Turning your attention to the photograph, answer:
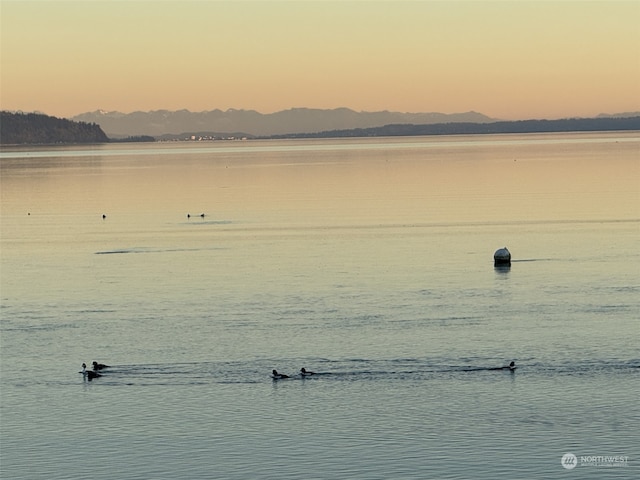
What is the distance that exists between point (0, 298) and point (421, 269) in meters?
36.1

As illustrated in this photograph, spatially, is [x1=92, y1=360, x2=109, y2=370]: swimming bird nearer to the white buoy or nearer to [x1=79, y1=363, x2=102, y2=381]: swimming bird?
[x1=79, y1=363, x2=102, y2=381]: swimming bird

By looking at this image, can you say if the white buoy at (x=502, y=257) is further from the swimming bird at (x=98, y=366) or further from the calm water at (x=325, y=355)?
the swimming bird at (x=98, y=366)

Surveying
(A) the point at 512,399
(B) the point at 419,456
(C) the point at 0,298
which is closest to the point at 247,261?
(C) the point at 0,298

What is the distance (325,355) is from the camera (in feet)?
217

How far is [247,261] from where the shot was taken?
10750cm

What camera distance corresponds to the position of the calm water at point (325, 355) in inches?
1930

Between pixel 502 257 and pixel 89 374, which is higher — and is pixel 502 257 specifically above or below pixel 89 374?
above

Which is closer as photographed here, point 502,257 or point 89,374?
point 89,374

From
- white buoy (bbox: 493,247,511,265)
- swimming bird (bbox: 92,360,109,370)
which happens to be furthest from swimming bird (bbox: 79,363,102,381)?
white buoy (bbox: 493,247,511,265)

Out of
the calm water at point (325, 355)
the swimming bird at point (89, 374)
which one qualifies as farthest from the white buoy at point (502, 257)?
the swimming bird at point (89, 374)

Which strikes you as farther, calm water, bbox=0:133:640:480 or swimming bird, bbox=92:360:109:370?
swimming bird, bbox=92:360:109:370

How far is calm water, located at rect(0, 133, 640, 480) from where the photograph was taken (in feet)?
161

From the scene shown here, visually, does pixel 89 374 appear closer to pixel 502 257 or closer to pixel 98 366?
pixel 98 366

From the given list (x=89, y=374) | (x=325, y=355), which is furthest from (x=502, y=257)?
(x=89, y=374)
